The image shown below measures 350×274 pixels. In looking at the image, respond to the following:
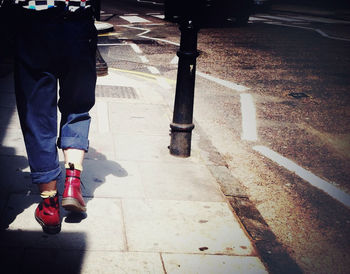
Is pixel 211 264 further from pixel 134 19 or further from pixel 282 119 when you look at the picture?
pixel 134 19

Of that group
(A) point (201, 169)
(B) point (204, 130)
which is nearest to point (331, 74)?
(B) point (204, 130)

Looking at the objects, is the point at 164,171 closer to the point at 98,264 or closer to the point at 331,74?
the point at 98,264

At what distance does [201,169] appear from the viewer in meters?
3.84

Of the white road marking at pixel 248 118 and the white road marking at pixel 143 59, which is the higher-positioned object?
the white road marking at pixel 143 59

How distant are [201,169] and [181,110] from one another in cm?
58

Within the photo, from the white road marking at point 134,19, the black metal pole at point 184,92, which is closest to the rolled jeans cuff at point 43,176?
the black metal pole at point 184,92

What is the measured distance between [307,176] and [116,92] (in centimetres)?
314

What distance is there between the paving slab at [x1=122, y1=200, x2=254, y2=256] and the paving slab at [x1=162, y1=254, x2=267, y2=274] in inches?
2.4

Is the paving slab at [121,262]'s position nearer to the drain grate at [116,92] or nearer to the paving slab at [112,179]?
the paving slab at [112,179]

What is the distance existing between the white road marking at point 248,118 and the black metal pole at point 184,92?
126 centimetres

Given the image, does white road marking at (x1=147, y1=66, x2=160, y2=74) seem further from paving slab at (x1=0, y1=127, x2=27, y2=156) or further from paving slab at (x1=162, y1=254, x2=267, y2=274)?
paving slab at (x1=162, y1=254, x2=267, y2=274)

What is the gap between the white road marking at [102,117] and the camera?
4.64 m

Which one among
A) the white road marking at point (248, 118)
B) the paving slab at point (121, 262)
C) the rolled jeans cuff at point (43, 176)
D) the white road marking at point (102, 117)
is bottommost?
the white road marking at point (248, 118)

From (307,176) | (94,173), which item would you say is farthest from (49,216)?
(307,176)
